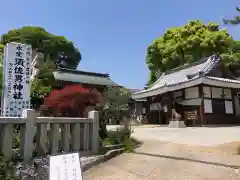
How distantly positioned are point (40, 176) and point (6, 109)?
2930mm

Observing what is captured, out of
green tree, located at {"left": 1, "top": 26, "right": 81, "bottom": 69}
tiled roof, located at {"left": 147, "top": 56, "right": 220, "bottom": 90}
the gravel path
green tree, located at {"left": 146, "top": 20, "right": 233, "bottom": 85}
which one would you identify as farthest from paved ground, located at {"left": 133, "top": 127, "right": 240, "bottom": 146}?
green tree, located at {"left": 1, "top": 26, "right": 81, "bottom": 69}

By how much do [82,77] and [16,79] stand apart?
21.4 m

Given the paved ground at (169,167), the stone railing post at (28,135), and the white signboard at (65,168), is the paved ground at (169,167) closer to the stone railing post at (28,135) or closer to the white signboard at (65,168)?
the stone railing post at (28,135)

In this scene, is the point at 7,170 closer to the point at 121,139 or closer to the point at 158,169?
the point at 158,169

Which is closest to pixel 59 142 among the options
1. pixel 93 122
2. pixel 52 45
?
pixel 93 122

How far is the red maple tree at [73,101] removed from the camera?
27.5 feet

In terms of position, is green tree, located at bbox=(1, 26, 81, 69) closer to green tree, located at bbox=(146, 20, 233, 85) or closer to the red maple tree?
green tree, located at bbox=(146, 20, 233, 85)

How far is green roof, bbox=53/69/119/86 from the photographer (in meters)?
26.8

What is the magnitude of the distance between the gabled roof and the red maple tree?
12831 millimetres

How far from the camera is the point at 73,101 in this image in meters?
8.41

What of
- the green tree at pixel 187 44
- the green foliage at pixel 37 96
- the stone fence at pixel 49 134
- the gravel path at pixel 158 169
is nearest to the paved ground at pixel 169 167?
the gravel path at pixel 158 169

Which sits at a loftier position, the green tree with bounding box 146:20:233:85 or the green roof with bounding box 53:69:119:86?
the green tree with bounding box 146:20:233:85

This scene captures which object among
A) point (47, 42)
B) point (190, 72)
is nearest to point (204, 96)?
point (190, 72)

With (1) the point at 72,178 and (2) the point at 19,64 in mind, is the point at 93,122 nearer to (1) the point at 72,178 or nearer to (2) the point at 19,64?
(2) the point at 19,64
